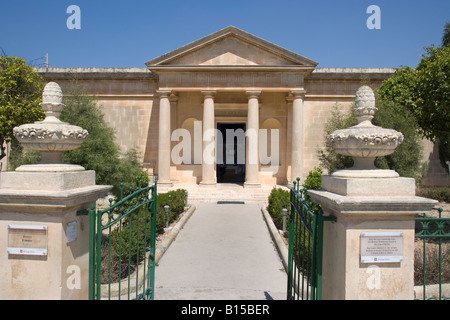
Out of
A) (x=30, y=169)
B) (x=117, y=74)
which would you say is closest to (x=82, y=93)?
(x=117, y=74)

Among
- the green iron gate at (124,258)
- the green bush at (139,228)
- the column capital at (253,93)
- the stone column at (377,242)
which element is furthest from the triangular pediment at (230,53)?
the stone column at (377,242)

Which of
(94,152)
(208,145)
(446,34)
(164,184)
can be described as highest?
(446,34)

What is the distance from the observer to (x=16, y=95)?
12.5m

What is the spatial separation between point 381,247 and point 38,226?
3.30m

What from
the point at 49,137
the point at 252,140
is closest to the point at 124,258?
the point at 49,137

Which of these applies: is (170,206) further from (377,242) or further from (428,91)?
(428,91)

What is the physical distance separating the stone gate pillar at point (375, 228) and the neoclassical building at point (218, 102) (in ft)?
43.3

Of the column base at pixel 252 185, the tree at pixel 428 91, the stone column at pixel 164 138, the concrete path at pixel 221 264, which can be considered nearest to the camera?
the concrete path at pixel 221 264

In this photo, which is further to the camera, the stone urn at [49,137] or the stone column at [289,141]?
the stone column at [289,141]

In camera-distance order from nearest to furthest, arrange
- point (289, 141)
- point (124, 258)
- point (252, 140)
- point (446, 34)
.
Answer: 1. point (124, 258)
2. point (252, 140)
3. point (289, 141)
4. point (446, 34)

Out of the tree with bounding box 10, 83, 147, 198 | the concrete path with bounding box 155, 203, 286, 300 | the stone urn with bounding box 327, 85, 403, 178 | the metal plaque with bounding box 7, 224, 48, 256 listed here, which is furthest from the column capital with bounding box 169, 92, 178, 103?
the stone urn with bounding box 327, 85, 403, 178

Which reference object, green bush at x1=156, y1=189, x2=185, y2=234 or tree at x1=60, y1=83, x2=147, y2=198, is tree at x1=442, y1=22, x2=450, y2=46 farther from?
tree at x1=60, y1=83, x2=147, y2=198

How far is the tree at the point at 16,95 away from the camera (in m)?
11.9

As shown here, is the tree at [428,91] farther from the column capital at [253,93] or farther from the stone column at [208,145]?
the stone column at [208,145]
